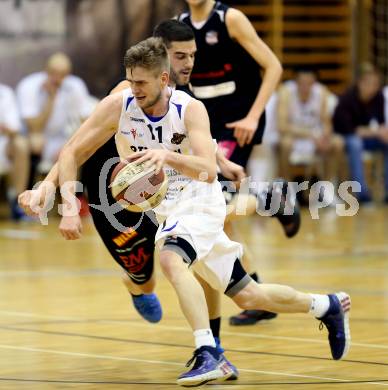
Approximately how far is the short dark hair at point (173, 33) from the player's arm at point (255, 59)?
114 cm

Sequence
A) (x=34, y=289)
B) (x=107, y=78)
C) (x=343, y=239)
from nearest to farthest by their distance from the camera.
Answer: (x=34, y=289) < (x=343, y=239) < (x=107, y=78)

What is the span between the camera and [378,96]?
50.8 feet

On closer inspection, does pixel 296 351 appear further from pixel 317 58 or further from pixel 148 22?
pixel 317 58

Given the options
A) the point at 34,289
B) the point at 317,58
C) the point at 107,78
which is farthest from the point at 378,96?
the point at 34,289

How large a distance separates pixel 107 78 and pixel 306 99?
8.51 feet

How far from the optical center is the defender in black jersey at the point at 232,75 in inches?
270

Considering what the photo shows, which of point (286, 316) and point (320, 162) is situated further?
point (320, 162)

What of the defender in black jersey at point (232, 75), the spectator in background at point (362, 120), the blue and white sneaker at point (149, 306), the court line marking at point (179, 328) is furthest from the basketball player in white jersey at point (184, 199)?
the spectator in background at point (362, 120)

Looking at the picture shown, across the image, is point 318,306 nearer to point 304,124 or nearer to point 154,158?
point 154,158

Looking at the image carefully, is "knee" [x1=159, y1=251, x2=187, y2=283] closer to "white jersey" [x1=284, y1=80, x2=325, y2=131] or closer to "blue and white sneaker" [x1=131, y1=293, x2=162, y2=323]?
"blue and white sneaker" [x1=131, y1=293, x2=162, y2=323]

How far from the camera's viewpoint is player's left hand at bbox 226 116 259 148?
22.2 feet

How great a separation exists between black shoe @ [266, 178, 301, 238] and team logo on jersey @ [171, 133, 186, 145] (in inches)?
82.3

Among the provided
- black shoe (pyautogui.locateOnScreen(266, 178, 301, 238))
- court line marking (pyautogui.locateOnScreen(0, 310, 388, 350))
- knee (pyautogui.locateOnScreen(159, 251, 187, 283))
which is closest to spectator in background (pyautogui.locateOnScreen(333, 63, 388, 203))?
black shoe (pyautogui.locateOnScreen(266, 178, 301, 238))

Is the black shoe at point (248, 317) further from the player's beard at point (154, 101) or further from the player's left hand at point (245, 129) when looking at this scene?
the player's beard at point (154, 101)
